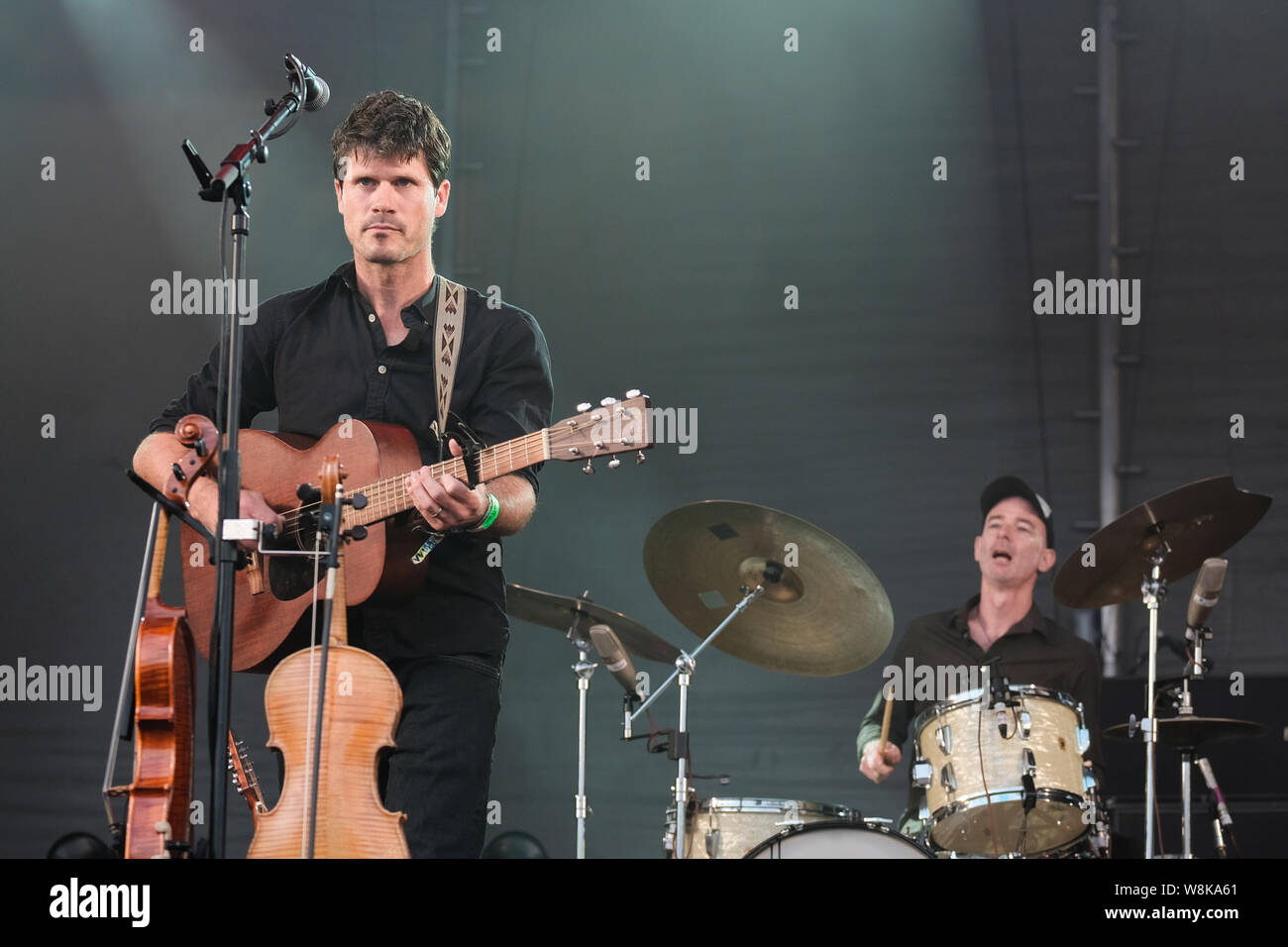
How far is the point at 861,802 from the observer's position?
23.3 ft

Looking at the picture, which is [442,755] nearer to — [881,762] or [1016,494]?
[881,762]

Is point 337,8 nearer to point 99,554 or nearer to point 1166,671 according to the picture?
point 99,554

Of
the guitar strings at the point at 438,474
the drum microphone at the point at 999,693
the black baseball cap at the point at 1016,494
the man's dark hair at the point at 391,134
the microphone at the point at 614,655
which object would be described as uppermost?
the man's dark hair at the point at 391,134

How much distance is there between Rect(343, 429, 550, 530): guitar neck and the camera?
4137 millimetres

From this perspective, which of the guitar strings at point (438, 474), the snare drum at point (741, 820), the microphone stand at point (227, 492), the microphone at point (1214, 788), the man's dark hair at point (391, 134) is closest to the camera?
the microphone stand at point (227, 492)

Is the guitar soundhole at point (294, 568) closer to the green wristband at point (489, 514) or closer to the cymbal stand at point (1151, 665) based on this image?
the green wristband at point (489, 514)

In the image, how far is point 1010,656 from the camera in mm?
6430

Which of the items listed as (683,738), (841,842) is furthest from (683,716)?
(841,842)

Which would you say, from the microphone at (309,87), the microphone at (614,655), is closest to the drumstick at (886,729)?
the microphone at (614,655)

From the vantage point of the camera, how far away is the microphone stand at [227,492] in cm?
332

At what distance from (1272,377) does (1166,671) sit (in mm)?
1476

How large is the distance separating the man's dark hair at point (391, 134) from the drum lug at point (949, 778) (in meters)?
2.75

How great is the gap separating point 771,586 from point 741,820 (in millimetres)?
947

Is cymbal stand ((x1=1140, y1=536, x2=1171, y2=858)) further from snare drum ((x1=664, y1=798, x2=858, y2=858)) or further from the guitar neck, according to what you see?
the guitar neck
